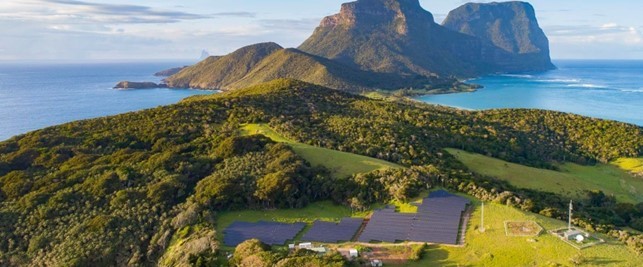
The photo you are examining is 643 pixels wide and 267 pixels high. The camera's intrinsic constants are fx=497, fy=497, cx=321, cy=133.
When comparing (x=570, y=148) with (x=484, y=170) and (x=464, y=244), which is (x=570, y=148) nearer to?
(x=484, y=170)

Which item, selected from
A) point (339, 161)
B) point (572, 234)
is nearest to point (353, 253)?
point (572, 234)

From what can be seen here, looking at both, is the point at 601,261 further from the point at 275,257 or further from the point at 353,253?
the point at 275,257

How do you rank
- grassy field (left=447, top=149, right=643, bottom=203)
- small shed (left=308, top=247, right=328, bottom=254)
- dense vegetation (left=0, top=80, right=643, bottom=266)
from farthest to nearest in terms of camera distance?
grassy field (left=447, top=149, right=643, bottom=203) → dense vegetation (left=0, top=80, right=643, bottom=266) → small shed (left=308, top=247, right=328, bottom=254)

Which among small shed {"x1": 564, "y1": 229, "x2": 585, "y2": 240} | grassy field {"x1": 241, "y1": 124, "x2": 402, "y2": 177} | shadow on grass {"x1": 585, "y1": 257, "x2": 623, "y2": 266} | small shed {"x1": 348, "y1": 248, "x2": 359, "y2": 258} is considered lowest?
small shed {"x1": 348, "y1": 248, "x2": 359, "y2": 258}

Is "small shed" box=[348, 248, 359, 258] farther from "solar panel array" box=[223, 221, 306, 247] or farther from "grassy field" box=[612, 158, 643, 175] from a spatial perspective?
"grassy field" box=[612, 158, 643, 175]

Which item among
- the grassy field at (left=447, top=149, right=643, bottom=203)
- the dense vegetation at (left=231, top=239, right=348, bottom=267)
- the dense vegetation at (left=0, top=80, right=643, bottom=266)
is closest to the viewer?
the dense vegetation at (left=231, top=239, right=348, bottom=267)

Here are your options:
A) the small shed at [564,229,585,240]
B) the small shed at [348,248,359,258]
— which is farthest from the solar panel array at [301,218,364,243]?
the small shed at [564,229,585,240]
